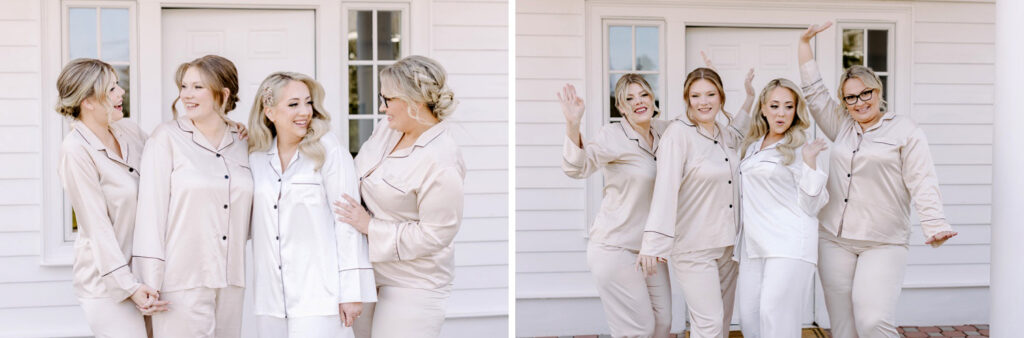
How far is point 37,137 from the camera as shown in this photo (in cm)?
532

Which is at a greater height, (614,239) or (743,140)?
(743,140)

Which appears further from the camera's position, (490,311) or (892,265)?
(490,311)

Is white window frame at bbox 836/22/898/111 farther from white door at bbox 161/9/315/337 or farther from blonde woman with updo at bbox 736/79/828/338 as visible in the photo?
white door at bbox 161/9/315/337

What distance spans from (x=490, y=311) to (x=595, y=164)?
1.63 m

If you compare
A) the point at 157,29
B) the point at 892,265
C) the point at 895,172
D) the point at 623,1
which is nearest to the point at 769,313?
the point at 892,265

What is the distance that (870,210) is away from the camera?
14.4 feet

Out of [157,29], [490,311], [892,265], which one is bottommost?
[490,311]

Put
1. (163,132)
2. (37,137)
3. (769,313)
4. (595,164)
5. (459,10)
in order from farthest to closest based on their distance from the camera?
1. (459,10)
2. (37,137)
3. (595,164)
4. (769,313)
5. (163,132)

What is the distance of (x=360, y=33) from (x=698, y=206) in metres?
2.44

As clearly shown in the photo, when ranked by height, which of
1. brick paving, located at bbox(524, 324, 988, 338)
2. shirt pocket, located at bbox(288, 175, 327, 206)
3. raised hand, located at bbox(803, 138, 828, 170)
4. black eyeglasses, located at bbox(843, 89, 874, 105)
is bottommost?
brick paving, located at bbox(524, 324, 988, 338)

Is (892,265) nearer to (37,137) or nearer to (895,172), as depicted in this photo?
(895,172)

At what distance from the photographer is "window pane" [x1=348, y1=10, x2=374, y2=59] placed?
565 cm

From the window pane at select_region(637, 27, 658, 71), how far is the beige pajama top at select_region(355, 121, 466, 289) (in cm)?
289

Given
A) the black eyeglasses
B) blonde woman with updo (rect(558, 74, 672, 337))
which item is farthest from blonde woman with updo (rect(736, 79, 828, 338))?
Answer: blonde woman with updo (rect(558, 74, 672, 337))
